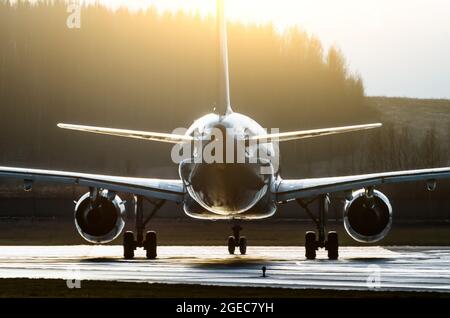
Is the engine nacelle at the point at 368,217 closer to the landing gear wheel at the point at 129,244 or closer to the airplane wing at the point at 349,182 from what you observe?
the airplane wing at the point at 349,182

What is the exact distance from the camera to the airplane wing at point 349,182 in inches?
1347

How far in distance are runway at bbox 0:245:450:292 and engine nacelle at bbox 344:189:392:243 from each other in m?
0.78

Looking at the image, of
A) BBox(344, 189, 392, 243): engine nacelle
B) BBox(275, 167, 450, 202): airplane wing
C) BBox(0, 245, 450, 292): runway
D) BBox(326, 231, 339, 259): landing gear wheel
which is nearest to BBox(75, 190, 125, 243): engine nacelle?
→ BBox(0, 245, 450, 292): runway

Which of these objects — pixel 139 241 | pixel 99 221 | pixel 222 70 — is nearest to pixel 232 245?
pixel 139 241

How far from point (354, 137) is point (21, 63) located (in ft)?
124

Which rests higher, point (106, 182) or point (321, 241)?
point (106, 182)

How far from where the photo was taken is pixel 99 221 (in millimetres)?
35000

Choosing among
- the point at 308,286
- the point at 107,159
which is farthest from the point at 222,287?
the point at 107,159

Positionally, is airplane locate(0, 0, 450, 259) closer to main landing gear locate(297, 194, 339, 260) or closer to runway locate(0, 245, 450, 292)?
main landing gear locate(297, 194, 339, 260)

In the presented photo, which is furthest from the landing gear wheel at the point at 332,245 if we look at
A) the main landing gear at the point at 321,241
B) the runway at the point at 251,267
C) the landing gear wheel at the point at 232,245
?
the landing gear wheel at the point at 232,245

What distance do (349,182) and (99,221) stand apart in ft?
25.3

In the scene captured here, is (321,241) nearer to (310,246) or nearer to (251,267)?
(310,246)

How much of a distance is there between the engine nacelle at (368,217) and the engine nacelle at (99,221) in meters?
7.00

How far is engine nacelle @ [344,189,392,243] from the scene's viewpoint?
34.5 meters
